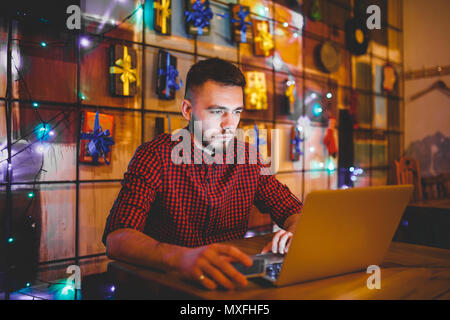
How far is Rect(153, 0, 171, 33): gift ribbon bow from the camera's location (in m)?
2.74

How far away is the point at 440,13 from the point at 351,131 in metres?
2.23

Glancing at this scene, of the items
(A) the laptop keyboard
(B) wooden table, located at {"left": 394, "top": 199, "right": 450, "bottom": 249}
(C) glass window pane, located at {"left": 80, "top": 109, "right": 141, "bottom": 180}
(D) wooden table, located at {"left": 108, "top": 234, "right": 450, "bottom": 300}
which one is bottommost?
(B) wooden table, located at {"left": 394, "top": 199, "right": 450, "bottom": 249}

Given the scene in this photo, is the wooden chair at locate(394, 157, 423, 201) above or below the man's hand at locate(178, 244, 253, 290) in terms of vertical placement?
above

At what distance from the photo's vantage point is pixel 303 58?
410 cm

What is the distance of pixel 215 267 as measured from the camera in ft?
2.57

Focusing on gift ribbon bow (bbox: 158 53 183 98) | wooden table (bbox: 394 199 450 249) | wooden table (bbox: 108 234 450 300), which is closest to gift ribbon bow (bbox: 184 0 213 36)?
gift ribbon bow (bbox: 158 53 183 98)

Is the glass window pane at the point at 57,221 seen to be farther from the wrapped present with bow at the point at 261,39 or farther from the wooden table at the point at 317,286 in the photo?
the wrapped present with bow at the point at 261,39

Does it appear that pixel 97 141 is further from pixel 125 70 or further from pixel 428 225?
pixel 428 225

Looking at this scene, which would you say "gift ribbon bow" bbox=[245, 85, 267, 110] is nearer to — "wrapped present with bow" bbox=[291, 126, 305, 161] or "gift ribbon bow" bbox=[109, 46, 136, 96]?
"wrapped present with bow" bbox=[291, 126, 305, 161]

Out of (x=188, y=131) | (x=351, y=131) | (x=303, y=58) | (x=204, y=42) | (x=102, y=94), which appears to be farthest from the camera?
Answer: (x=351, y=131)

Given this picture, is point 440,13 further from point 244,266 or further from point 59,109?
point 244,266
